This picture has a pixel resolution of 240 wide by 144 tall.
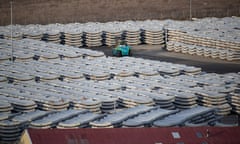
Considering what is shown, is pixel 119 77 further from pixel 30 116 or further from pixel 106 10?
pixel 106 10

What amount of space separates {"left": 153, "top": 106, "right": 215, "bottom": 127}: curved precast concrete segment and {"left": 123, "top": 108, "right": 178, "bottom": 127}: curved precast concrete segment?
205 millimetres

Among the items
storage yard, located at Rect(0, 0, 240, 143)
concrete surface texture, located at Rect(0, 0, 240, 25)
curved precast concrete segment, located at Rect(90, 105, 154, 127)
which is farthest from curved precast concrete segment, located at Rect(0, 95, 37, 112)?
concrete surface texture, located at Rect(0, 0, 240, 25)

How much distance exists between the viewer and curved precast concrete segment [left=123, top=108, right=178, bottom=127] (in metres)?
31.6

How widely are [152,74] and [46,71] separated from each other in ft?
17.0

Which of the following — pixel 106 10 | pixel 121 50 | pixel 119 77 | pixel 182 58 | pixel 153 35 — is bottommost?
pixel 119 77

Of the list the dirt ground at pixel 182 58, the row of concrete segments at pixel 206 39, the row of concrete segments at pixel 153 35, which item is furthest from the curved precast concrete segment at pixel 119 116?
the row of concrete segments at pixel 153 35

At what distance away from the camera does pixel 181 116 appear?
33031mm

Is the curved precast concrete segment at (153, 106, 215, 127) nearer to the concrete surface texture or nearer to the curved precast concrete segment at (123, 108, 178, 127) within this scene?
the curved precast concrete segment at (123, 108, 178, 127)

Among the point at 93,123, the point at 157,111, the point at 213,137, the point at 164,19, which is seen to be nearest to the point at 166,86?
the point at 157,111

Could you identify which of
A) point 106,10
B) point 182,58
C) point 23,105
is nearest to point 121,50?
point 182,58

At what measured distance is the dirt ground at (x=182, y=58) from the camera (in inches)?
1838

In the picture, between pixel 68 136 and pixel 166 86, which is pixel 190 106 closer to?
pixel 166 86

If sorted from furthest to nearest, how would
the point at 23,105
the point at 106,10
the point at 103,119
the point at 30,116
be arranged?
the point at 106,10
the point at 23,105
the point at 30,116
the point at 103,119

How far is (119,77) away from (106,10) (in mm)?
23670
